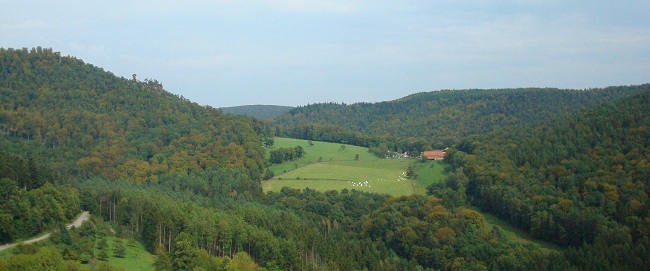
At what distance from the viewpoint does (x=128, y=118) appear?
112m

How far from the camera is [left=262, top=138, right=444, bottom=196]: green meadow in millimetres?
90938

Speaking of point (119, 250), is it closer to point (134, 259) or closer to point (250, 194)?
point (134, 259)

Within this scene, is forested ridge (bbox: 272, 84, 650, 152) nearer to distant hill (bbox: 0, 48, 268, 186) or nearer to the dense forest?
the dense forest

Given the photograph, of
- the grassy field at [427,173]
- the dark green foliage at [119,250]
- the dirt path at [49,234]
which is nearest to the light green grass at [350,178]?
the grassy field at [427,173]

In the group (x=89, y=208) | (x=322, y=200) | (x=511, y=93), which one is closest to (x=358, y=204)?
(x=322, y=200)

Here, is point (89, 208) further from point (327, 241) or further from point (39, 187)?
point (327, 241)

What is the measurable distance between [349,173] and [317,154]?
20022 mm

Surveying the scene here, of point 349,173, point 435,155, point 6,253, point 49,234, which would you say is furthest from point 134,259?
point 435,155

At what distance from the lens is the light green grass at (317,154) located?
108 meters

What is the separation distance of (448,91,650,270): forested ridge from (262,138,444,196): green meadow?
6524 millimetres

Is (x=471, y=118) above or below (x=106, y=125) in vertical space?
above

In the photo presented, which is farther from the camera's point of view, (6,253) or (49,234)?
(49,234)

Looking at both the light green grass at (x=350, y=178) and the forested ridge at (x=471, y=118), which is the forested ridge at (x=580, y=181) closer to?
the light green grass at (x=350, y=178)

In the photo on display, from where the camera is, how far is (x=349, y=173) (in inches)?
3915
